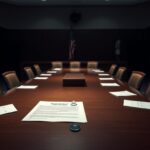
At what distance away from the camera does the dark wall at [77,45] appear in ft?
31.7

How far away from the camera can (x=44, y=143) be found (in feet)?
3.37

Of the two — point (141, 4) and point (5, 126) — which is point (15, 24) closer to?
point (141, 4)

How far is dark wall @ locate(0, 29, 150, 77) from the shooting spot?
9664 millimetres

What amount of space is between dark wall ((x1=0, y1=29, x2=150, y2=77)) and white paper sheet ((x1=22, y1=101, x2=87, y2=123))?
826 centimetres

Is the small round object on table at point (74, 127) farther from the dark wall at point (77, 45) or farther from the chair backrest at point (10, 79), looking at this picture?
the dark wall at point (77, 45)

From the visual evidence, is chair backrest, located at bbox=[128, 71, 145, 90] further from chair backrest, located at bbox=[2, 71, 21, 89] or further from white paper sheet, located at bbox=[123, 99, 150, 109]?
chair backrest, located at bbox=[2, 71, 21, 89]

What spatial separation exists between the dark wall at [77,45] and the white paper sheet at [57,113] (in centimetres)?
826

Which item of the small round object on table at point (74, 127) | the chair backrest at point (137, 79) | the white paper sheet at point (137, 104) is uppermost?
the small round object on table at point (74, 127)

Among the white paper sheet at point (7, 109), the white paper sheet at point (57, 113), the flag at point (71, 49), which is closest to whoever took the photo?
the white paper sheet at point (57, 113)

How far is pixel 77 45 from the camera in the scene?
997 centimetres

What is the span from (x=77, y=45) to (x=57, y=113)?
8618 mm

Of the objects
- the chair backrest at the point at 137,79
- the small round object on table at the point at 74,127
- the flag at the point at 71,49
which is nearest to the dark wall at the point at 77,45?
the flag at the point at 71,49

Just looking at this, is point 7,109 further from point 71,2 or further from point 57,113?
Result: point 71,2

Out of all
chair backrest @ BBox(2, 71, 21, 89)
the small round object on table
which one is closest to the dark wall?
chair backrest @ BBox(2, 71, 21, 89)
